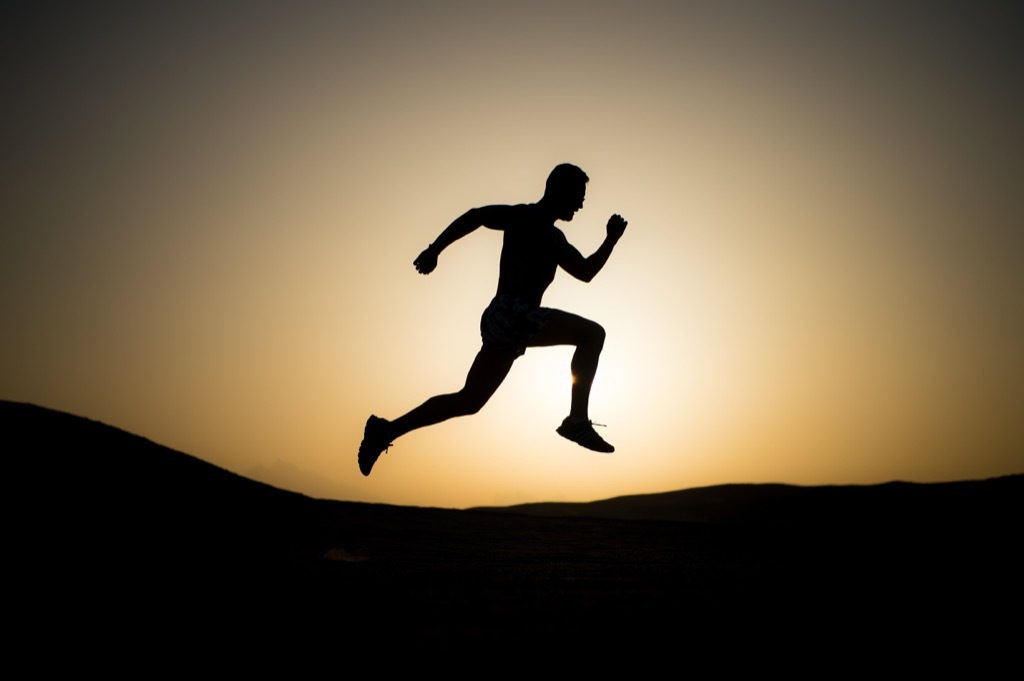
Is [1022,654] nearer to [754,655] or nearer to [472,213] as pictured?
[754,655]

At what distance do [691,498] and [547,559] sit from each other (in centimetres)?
1763

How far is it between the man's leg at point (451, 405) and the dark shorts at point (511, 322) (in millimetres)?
76

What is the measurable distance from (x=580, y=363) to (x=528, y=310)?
22.3 inches

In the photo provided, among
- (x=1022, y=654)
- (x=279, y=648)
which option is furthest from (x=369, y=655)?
(x=1022, y=654)

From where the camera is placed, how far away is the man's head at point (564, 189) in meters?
4.77

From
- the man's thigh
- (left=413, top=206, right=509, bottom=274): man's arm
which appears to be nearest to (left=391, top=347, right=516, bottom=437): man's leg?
the man's thigh

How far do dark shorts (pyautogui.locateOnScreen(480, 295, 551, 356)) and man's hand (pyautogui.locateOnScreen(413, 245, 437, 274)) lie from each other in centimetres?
44

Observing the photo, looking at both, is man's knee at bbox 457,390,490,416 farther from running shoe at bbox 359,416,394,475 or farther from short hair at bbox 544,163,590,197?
short hair at bbox 544,163,590,197

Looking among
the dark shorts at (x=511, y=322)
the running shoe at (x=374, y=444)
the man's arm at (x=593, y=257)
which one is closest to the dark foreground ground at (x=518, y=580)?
the running shoe at (x=374, y=444)

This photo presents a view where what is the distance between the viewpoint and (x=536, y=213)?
474cm

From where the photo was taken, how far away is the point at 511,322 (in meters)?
4.50

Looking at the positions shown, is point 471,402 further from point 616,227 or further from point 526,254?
point 616,227

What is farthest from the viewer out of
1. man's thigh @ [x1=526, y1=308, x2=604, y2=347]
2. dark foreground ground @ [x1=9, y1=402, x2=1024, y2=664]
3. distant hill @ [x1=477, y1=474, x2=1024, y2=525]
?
distant hill @ [x1=477, y1=474, x2=1024, y2=525]

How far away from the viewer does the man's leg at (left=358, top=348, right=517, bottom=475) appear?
185 inches
